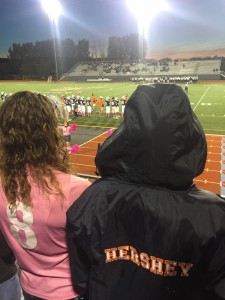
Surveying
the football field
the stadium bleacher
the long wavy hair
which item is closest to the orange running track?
the football field

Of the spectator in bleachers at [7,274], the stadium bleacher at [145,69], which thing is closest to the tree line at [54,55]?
the stadium bleacher at [145,69]

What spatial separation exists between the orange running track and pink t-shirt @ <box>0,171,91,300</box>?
622cm

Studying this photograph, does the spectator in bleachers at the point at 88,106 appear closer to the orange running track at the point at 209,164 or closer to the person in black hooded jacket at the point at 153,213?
the orange running track at the point at 209,164

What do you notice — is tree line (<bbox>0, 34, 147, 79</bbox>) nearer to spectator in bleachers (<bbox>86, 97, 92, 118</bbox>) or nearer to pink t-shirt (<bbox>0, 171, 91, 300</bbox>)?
spectator in bleachers (<bbox>86, 97, 92, 118</bbox>)

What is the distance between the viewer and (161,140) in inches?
52.4

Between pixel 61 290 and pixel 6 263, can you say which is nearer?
pixel 61 290

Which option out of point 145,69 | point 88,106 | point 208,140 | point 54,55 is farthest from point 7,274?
point 54,55

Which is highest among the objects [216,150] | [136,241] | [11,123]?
[11,123]

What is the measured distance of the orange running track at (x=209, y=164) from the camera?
790 cm

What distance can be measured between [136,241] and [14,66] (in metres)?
82.2

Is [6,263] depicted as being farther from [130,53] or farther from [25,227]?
[130,53]

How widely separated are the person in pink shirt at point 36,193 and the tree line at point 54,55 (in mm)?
69125

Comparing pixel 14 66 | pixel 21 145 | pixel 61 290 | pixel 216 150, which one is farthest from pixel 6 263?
pixel 14 66

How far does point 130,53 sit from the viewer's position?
306ft
